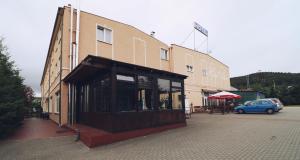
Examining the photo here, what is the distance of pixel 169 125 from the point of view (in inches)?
428

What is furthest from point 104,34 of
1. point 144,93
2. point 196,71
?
point 196,71

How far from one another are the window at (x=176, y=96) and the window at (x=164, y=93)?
0.50m

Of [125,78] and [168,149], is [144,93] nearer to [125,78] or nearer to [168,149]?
[125,78]

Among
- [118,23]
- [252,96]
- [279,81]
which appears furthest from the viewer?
[279,81]

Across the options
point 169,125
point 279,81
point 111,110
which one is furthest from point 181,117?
point 279,81

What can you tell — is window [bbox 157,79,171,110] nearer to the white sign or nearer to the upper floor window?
the upper floor window

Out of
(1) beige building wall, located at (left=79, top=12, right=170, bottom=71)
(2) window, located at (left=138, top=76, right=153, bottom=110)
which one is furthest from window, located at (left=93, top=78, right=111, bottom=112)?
(1) beige building wall, located at (left=79, top=12, right=170, bottom=71)

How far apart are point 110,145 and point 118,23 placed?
11046 mm

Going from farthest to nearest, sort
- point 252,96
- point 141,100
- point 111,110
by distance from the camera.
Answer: point 252,96, point 141,100, point 111,110

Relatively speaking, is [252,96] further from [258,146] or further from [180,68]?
[258,146]

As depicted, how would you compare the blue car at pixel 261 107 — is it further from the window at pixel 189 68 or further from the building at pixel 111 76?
the building at pixel 111 76

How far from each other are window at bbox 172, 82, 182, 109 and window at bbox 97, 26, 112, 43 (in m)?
6.58

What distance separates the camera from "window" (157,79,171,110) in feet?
34.5

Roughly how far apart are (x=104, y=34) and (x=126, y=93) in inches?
301
